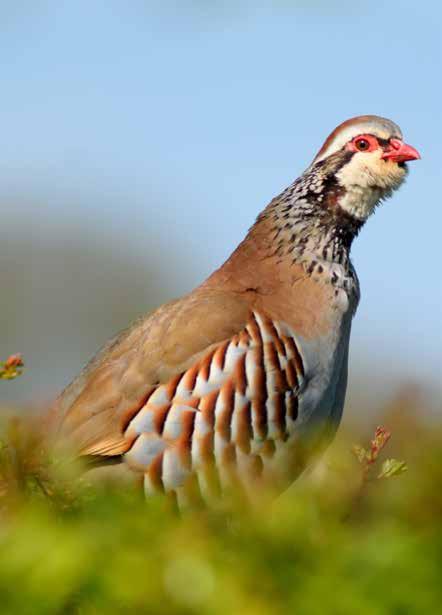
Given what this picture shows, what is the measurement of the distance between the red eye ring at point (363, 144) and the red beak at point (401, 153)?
0.27ft

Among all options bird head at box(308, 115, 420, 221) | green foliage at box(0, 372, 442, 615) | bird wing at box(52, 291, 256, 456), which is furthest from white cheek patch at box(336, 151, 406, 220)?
green foliage at box(0, 372, 442, 615)

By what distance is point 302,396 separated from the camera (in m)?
5.81

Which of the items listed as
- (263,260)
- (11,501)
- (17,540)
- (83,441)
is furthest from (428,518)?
(263,260)

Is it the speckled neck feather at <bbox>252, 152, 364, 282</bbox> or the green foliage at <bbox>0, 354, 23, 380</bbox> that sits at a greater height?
the speckled neck feather at <bbox>252, 152, 364, 282</bbox>

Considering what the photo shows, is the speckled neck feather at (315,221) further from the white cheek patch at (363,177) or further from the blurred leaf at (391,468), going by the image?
the blurred leaf at (391,468)

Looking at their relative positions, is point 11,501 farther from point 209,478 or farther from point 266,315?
point 266,315

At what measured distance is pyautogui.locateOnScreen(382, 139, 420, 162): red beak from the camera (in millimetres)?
6641

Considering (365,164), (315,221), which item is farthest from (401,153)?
(315,221)

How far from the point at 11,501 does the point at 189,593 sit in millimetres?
845

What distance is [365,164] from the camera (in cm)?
664

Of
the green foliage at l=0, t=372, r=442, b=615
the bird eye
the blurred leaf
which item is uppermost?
the bird eye

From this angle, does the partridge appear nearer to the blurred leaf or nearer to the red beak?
the red beak

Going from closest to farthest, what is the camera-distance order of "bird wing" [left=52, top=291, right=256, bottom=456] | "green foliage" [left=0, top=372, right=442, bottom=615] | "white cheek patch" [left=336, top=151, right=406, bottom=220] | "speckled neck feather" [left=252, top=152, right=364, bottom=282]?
"green foliage" [left=0, top=372, right=442, bottom=615], "bird wing" [left=52, top=291, right=256, bottom=456], "speckled neck feather" [left=252, top=152, right=364, bottom=282], "white cheek patch" [left=336, top=151, right=406, bottom=220]

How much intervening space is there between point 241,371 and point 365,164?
5.29ft
